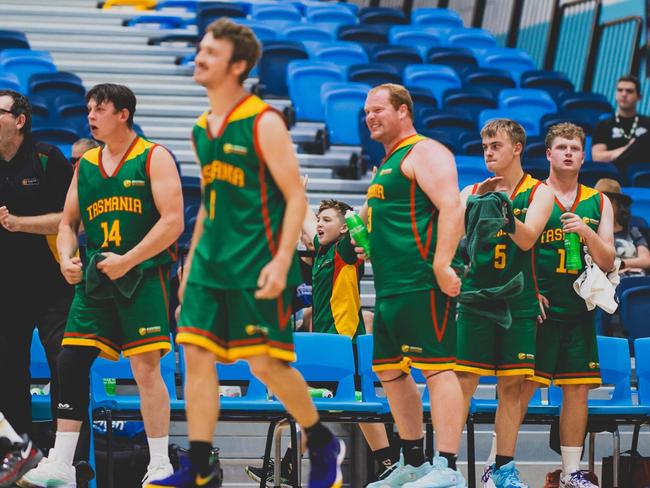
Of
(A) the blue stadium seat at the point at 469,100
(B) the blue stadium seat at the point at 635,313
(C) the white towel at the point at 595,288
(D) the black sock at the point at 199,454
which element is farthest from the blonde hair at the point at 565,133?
(A) the blue stadium seat at the point at 469,100

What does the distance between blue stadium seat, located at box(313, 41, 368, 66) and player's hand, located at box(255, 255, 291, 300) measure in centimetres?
966

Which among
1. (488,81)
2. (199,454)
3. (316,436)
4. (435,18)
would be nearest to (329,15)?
(435,18)

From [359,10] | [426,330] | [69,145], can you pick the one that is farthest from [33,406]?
[359,10]

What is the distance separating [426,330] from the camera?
5.29m

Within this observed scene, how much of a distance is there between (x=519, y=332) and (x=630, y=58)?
31.4ft

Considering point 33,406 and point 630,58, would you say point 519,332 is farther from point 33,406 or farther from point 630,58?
point 630,58

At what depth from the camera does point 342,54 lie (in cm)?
1398

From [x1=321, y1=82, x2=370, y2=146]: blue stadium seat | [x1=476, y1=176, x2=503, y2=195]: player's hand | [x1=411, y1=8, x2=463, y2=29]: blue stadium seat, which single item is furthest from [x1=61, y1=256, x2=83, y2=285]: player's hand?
[x1=411, y1=8, x2=463, y2=29]: blue stadium seat

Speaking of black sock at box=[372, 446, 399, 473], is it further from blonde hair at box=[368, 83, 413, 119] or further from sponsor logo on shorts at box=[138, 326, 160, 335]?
blonde hair at box=[368, 83, 413, 119]

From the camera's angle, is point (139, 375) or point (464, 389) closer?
point (139, 375)

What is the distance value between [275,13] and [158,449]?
1133 centimetres

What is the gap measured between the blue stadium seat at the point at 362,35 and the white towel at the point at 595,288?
30.3 feet

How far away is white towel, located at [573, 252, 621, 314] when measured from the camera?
19.9 ft

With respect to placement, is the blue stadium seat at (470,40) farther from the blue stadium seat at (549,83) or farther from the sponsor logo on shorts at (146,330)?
the sponsor logo on shorts at (146,330)
